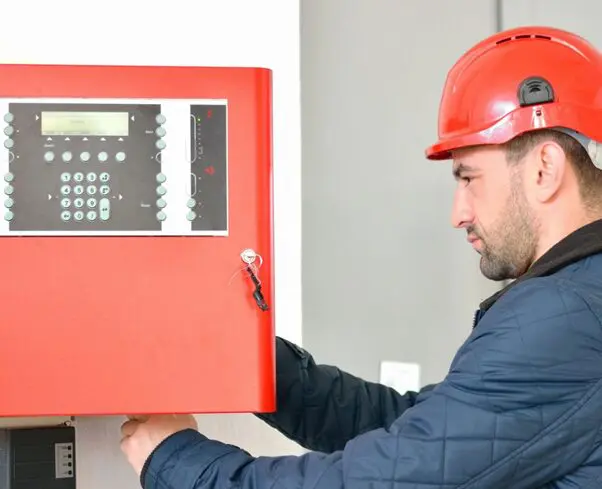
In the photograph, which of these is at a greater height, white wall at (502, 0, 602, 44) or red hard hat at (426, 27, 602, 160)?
white wall at (502, 0, 602, 44)

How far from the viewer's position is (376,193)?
1.67 meters

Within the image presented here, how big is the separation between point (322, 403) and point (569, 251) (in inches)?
17.6

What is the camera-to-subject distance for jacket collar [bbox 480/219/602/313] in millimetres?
937

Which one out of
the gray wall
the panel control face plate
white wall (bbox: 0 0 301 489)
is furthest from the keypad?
the gray wall

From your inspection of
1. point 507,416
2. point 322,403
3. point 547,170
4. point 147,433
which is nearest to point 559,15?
point 547,170

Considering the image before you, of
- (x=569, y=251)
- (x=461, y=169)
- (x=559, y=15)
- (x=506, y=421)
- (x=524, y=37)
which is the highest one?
(x=559, y=15)

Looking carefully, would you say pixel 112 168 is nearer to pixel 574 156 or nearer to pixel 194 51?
pixel 194 51

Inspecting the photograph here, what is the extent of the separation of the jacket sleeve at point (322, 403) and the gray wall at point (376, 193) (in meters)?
0.38

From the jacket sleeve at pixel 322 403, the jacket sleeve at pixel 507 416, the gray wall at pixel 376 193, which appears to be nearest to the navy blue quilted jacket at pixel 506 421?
the jacket sleeve at pixel 507 416

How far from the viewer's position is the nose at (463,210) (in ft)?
3.53

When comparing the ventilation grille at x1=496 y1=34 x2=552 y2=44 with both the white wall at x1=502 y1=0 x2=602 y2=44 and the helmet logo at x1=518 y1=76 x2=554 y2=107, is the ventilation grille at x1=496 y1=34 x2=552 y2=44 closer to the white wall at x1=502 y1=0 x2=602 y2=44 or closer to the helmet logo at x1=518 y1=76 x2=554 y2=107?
the helmet logo at x1=518 y1=76 x2=554 y2=107

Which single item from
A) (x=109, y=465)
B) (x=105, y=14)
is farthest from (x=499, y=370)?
(x=105, y=14)

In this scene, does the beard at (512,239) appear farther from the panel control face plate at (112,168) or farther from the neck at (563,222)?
the panel control face plate at (112,168)

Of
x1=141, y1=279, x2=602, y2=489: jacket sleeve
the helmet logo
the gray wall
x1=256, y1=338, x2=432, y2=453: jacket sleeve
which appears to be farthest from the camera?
the gray wall
